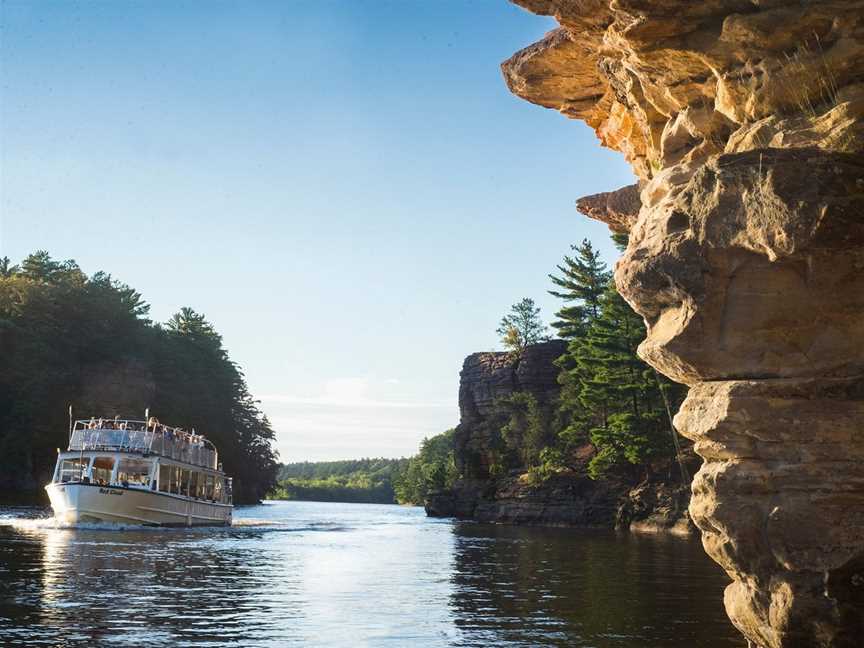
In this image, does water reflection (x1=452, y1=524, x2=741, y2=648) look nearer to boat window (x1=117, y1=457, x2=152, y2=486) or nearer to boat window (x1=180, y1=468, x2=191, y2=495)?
boat window (x1=117, y1=457, x2=152, y2=486)

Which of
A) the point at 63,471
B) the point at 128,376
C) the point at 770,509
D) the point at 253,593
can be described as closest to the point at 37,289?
the point at 128,376

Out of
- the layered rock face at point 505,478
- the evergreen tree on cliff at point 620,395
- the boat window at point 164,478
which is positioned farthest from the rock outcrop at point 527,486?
the boat window at point 164,478

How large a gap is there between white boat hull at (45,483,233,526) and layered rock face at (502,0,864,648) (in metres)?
34.7

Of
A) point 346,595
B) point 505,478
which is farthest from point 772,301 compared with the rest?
point 505,478

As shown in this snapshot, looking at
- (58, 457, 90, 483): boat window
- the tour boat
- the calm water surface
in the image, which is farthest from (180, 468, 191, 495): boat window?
the calm water surface

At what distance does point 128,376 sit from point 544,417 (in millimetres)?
41340

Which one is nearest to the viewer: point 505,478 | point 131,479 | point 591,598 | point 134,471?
point 591,598

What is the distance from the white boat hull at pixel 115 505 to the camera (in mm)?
40562

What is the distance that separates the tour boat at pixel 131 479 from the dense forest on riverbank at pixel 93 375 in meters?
34.5

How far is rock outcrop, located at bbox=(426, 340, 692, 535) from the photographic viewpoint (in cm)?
5559

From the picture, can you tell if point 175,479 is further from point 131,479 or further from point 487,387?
point 487,387

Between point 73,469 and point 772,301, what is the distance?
41.6 m

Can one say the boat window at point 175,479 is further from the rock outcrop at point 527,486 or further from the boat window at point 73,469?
the rock outcrop at point 527,486

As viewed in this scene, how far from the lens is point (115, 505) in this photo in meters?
41.4
